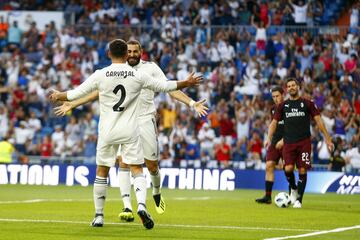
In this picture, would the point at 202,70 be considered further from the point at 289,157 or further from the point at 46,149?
the point at 289,157

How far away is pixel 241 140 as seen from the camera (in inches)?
1266

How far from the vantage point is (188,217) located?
16.7 meters

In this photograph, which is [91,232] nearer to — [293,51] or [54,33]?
[293,51]

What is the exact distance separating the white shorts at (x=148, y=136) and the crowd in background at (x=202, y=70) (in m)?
13.5

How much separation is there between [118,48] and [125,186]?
7.76 ft

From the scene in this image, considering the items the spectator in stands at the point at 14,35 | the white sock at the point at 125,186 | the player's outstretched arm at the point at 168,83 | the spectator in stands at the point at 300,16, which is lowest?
the white sock at the point at 125,186

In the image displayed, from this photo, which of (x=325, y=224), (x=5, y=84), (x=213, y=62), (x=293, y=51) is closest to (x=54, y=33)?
(x=5, y=84)

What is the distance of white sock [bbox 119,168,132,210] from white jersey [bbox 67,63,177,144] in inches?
54.2

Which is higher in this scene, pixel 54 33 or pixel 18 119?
pixel 54 33

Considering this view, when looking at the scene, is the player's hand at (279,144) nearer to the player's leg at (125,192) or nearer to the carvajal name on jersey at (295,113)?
the carvajal name on jersey at (295,113)

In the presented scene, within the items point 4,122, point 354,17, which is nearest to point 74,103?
point 4,122

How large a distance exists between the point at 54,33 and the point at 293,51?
28.9ft

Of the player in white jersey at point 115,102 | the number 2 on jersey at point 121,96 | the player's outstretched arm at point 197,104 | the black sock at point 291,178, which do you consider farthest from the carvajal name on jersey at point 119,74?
the black sock at point 291,178

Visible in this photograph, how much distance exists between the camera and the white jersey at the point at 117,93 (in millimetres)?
14234
